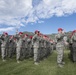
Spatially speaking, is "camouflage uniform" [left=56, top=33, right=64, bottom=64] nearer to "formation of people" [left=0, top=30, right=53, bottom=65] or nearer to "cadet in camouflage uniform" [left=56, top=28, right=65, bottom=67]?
"cadet in camouflage uniform" [left=56, top=28, right=65, bottom=67]

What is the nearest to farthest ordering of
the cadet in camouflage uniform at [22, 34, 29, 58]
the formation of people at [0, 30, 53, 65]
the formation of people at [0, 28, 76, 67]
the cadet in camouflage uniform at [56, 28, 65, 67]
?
1. the cadet in camouflage uniform at [56, 28, 65, 67]
2. the formation of people at [0, 28, 76, 67]
3. the formation of people at [0, 30, 53, 65]
4. the cadet in camouflage uniform at [22, 34, 29, 58]

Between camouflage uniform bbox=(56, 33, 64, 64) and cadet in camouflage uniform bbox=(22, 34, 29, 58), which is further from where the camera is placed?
cadet in camouflage uniform bbox=(22, 34, 29, 58)

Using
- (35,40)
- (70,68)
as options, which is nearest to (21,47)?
(35,40)

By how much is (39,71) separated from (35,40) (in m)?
5.56

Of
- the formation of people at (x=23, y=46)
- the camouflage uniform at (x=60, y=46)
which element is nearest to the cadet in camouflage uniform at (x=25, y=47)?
the formation of people at (x=23, y=46)

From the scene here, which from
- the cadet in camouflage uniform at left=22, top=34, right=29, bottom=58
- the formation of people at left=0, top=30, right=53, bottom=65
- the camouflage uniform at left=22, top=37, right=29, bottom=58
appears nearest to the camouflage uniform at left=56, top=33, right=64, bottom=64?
the formation of people at left=0, top=30, right=53, bottom=65

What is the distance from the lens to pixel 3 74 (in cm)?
1828

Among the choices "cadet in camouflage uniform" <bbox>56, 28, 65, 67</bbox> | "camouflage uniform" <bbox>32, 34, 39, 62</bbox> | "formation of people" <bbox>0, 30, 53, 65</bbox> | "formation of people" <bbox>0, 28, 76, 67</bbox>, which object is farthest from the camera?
"formation of people" <bbox>0, 30, 53, 65</bbox>

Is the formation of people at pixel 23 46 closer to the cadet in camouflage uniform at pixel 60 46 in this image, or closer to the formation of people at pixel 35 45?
the formation of people at pixel 35 45

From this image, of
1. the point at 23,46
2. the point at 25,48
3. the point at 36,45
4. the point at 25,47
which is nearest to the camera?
the point at 36,45

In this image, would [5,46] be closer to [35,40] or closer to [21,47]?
[21,47]

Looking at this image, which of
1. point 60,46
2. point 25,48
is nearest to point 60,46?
point 60,46

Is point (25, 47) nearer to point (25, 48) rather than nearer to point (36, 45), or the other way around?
point (25, 48)

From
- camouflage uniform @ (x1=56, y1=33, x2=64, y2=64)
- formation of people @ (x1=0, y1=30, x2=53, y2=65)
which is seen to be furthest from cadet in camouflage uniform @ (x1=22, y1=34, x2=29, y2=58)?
camouflage uniform @ (x1=56, y1=33, x2=64, y2=64)
